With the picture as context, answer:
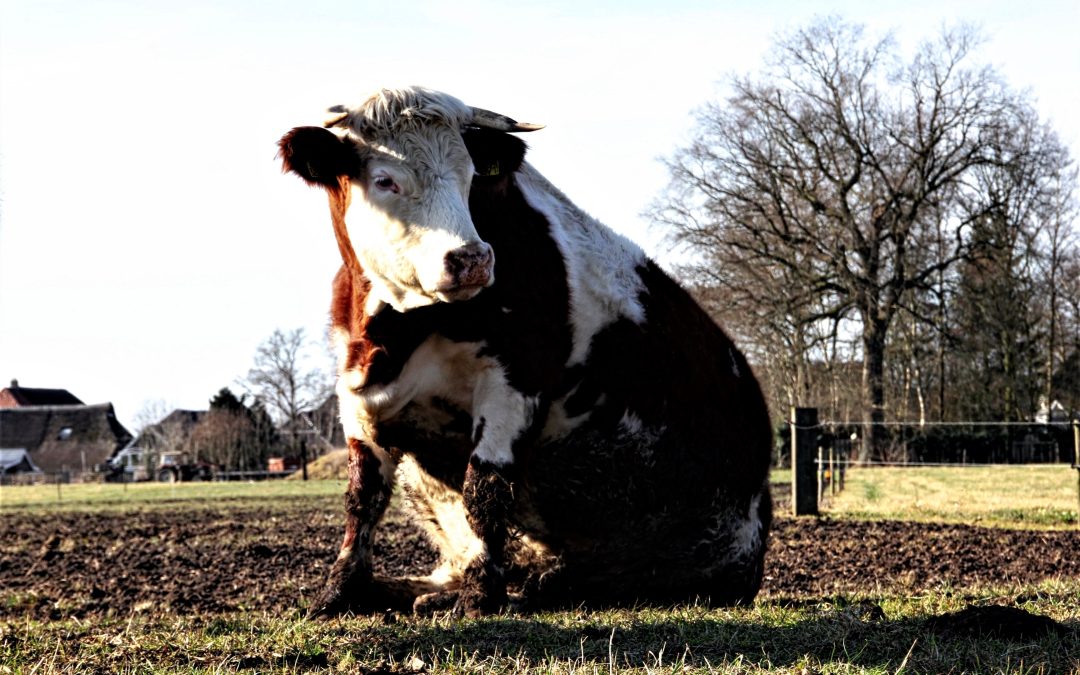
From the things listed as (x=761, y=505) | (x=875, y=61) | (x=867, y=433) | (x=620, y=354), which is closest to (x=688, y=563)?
(x=761, y=505)

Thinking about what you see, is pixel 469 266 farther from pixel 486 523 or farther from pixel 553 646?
pixel 553 646

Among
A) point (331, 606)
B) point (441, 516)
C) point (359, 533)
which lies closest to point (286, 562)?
point (441, 516)

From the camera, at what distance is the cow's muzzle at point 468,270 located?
5.75 metres

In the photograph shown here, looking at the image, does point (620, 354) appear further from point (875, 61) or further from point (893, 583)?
point (875, 61)

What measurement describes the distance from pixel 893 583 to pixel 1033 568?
→ 2.60 meters

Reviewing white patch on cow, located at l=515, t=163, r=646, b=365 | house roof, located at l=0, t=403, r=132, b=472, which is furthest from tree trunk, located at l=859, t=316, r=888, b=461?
house roof, located at l=0, t=403, r=132, b=472

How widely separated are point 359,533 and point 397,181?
2.03 meters

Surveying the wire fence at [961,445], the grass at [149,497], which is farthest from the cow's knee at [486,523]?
the wire fence at [961,445]

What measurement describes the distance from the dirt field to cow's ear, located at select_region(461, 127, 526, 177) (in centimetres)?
353

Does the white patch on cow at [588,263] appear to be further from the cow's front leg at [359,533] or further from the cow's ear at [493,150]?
the cow's front leg at [359,533]

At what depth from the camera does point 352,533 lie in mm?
6738

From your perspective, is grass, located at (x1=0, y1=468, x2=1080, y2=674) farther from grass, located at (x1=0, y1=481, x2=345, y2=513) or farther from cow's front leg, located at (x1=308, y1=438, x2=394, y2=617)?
grass, located at (x1=0, y1=481, x2=345, y2=513)

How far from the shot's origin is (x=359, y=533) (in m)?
6.73

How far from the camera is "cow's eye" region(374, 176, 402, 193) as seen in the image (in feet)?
20.2
